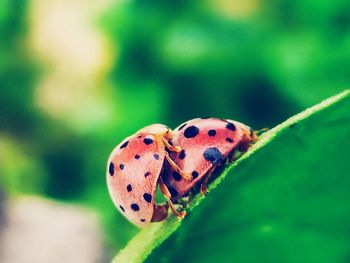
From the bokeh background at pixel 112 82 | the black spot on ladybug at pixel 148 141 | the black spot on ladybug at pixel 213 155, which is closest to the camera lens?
the black spot on ladybug at pixel 213 155

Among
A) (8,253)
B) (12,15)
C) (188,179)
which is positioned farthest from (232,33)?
(188,179)

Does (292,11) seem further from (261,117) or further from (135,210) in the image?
(135,210)

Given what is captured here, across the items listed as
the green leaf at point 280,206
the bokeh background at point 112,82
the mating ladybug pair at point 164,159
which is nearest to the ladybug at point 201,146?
the mating ladybug pair at point 164,159

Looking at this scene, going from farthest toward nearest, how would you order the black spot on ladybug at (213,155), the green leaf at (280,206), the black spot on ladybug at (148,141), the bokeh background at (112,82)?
the bokeh background at (112,82), the black spot on ladybug at (148,141), the black spot on ladybug at (213,155), the green leaf at (280,206)

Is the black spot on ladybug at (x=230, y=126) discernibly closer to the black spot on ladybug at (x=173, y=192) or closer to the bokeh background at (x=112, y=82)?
the black spot on ladybug at (x=173, y=192)

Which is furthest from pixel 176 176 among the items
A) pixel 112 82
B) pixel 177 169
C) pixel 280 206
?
pixel 112 82

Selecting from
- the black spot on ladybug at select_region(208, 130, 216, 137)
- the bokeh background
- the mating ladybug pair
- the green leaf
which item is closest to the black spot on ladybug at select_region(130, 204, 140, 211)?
the mating ladybug pair

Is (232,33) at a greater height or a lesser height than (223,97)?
greater
